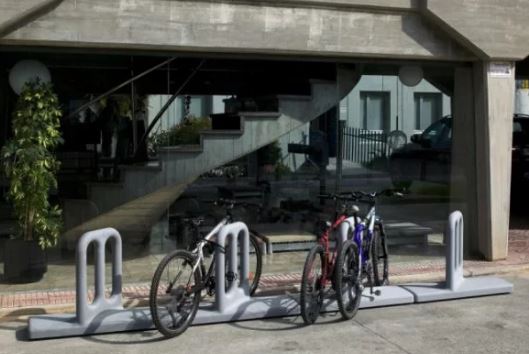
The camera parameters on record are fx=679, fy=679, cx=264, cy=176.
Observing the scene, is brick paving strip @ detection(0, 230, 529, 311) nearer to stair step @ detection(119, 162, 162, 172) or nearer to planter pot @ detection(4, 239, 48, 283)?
planter pot @ detection(4, 239, 48, 283)

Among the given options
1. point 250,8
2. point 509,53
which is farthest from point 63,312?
point 509,53

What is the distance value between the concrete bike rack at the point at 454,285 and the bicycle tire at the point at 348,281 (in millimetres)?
961

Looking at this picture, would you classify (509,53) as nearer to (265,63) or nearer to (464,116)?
(464,116)

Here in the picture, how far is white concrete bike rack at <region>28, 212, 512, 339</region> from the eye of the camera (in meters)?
6.02

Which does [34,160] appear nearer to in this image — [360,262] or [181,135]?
[181,135]

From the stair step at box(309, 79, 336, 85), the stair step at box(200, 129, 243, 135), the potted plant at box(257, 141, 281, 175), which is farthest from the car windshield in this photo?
the stair step at box(200, 129, 243, 135)

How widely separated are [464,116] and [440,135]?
44 centimetres

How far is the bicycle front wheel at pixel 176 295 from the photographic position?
228 inches

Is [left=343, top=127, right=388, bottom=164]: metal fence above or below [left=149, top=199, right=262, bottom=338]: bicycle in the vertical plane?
above

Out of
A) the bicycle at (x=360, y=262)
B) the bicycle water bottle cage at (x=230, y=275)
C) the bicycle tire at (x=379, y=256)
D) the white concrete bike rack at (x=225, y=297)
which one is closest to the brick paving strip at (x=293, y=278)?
the bicycle tire at (x=379, y=256)

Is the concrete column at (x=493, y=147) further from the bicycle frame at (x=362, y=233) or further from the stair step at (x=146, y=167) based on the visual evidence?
the stair step at (x=146, y=167)

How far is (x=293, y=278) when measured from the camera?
329 inches

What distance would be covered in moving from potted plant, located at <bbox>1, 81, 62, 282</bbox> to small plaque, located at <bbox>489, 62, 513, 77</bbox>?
557 centimetres

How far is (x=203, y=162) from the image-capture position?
878 centimetres
